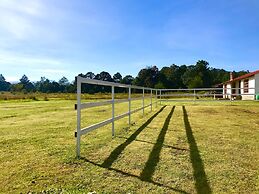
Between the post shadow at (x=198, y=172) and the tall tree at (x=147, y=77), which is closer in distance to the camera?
the post shadow at (x=198, y=172)

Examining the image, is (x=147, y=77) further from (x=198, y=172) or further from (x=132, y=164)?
(x=198, y=172)

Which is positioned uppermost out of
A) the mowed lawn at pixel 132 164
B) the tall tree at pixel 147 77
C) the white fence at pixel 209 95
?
the tall tree at pixel 147 77

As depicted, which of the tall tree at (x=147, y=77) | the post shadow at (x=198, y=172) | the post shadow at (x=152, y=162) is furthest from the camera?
the tall tree at (x=147, y=77)

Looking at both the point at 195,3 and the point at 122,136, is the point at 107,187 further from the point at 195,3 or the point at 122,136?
the point at 195,3

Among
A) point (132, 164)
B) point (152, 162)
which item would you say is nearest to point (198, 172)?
point (152, 162)

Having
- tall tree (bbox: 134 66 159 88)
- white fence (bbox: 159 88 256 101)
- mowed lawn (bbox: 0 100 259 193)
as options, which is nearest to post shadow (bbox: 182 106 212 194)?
mowed lawn (bbox: 0 100 259 193)

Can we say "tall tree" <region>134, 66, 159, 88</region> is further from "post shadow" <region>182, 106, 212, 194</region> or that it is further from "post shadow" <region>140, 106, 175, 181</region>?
"post shadow" <region>182, 106, 212, 194</region>

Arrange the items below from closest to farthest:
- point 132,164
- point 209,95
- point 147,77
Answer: point 132,164, point 209,95, point 147,77

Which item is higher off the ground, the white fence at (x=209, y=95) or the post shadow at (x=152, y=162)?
the white fence at (x=209, y=95)

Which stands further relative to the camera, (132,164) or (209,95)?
(209,95)

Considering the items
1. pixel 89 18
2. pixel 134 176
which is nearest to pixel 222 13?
pixel 89 18

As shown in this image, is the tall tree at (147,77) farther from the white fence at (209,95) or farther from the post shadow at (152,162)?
the post shadow at (152,162)

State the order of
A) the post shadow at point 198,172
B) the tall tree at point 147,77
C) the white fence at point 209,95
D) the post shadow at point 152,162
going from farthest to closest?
the tall tree at point 147,77 < the white fence at point 209,95 < the post shadow at point 152,162 < the post shadow at point 198,172

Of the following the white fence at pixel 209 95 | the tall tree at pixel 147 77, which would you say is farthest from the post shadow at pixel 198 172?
the tall tree at pixel 147 77
